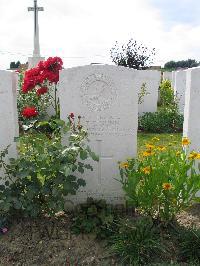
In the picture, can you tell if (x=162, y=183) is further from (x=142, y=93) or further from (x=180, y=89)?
(x=180, y=89)

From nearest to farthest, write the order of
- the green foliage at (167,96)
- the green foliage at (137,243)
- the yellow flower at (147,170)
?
the green foliage at (137,243) → the yellow flower at (147,170) → the green foliage at (167,96)

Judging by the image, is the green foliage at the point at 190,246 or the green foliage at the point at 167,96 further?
the green foliage at the point at 167,96

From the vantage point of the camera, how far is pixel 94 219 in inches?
135

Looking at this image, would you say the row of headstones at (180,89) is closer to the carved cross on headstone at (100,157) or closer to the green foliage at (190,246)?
the carved cross on headstone at (100,157)

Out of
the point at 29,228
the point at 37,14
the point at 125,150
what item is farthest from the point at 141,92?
the point at 29,228

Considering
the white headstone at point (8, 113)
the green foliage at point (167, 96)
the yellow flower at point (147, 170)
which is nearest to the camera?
the yellow flower at point (147, 170)

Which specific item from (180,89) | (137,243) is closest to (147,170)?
(137,243)

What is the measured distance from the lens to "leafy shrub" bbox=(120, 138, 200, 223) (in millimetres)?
3238

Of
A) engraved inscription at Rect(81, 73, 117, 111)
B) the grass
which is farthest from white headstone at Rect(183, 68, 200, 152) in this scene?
the grass

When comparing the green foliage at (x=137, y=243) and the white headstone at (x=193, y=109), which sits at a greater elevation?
the white headstone at (x=193, y=109)

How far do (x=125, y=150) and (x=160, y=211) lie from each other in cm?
77

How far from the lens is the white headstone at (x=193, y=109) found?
3.80m

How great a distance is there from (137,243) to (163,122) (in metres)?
5.99

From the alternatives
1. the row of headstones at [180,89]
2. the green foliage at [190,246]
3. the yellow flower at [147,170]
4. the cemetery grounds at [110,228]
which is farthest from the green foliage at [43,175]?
the row of headstones at [180,89]
